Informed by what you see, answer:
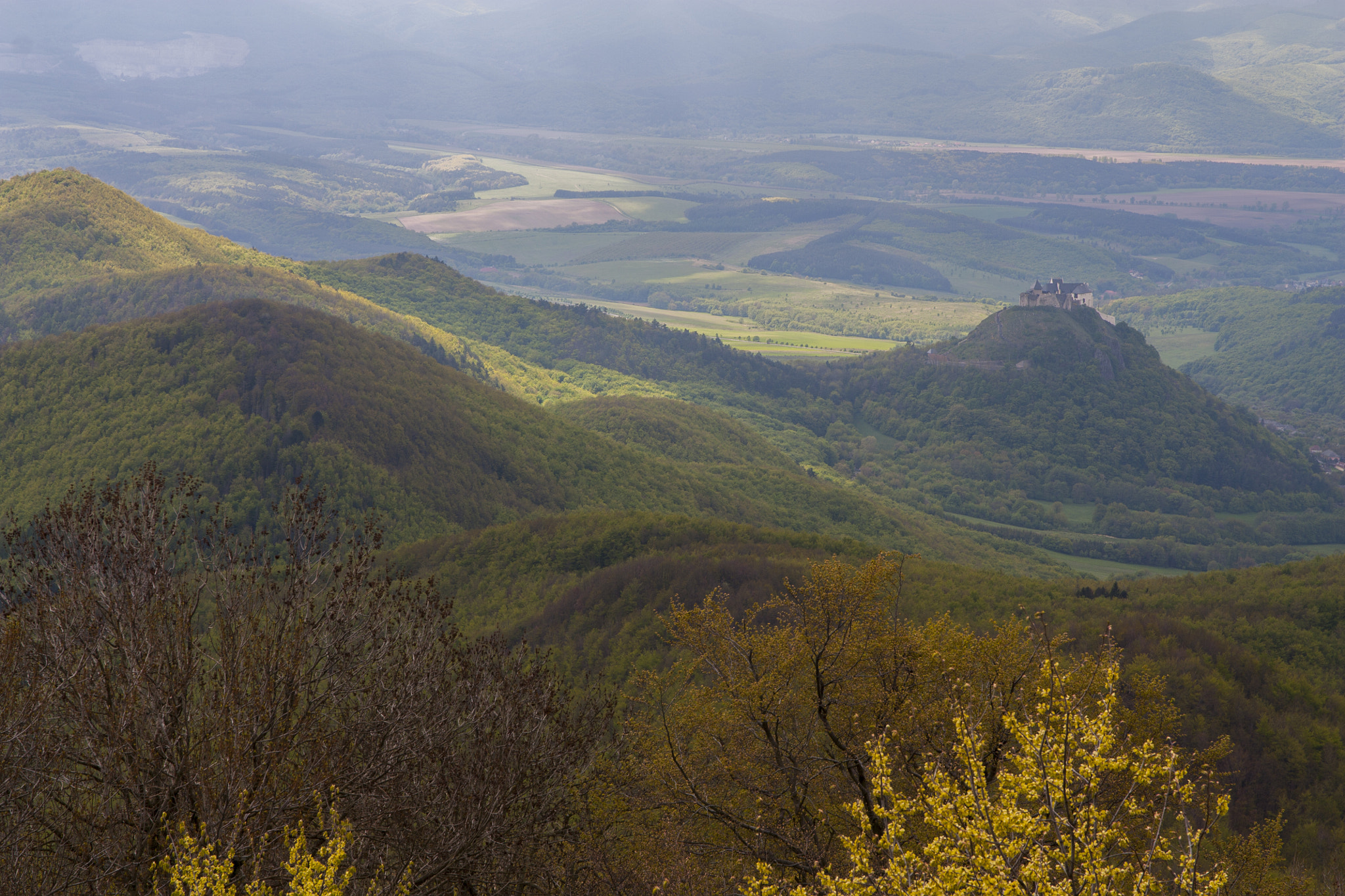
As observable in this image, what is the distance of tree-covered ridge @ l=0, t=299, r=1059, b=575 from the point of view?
282 ft

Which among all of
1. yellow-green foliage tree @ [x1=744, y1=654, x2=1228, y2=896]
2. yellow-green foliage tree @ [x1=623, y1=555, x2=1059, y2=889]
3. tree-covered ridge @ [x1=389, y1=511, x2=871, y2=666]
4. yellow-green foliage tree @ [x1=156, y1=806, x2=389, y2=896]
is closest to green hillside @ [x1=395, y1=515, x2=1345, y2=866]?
tree-covered ridge @ [x1=389, y1=511, x2=871, y2=666]

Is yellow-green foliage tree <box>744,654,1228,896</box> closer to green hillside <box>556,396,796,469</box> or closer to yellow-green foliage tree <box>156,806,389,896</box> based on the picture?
yellow-green foliage tree <box>156,806,389,896</box>

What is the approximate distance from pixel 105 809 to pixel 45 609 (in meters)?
4.23

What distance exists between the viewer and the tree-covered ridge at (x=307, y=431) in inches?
3383

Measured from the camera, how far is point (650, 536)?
80.3 meters

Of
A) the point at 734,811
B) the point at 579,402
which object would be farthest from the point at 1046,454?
the point at 734,811

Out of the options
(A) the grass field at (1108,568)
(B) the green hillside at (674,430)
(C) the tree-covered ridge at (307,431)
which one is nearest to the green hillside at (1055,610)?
(C) the tree-covered ridge at (307,431)

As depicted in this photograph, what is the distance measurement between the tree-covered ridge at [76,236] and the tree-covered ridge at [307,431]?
235ft

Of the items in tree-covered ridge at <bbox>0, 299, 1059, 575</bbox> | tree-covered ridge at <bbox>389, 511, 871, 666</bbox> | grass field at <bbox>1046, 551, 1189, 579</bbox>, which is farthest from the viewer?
grass field at <bbox>1046, 551, 1189, 579</bbox>

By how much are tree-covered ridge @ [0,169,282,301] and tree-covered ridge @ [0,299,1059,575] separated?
71506 mm

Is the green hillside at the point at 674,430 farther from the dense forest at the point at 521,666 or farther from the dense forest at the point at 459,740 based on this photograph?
the dense forest at the point at 459,740

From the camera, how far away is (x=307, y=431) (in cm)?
9200

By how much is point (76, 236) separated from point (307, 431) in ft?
369

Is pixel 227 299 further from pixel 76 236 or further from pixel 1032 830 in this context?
pixel 1032 830
